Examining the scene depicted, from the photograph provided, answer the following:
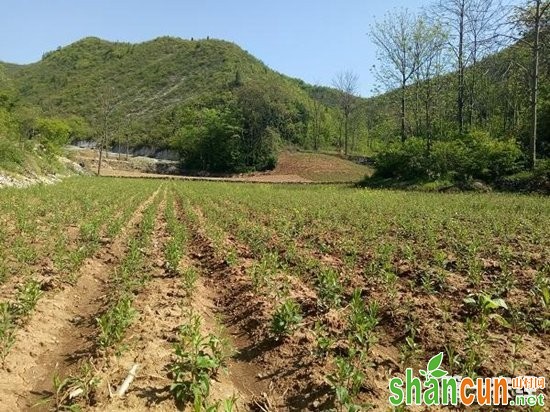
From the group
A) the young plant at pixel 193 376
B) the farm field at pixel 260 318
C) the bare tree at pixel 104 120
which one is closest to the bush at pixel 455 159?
the farm field at pixel 260 318

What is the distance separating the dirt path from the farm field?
0.08 ft

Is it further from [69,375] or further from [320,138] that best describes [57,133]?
[69,375]

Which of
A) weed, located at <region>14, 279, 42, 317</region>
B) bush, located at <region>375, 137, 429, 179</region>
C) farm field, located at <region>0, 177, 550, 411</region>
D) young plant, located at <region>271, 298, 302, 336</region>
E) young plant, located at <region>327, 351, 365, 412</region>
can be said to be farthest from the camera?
bush, located at <region>375, 137, 429, 179</region>

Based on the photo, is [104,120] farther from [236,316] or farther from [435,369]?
[435,369]

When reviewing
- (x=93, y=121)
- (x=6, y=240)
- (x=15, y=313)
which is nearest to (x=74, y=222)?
(x=6, y=240)

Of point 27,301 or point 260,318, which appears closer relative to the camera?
point 27,301

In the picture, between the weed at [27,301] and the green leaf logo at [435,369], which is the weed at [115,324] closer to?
the weed at [27,301]

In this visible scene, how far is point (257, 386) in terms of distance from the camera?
14.1 feet

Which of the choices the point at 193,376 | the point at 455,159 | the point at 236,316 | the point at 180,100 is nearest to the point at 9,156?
the point at 455,159

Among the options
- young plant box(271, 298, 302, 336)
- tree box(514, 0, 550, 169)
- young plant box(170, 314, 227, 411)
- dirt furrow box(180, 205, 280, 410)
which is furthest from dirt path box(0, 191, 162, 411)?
tree box(514, 0, 550, 169)

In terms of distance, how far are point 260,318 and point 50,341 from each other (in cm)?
244

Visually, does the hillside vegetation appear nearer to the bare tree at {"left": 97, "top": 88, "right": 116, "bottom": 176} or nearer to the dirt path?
the bare tree at {"left": 97, "top": 88, "right": 116, "bottom": 176}

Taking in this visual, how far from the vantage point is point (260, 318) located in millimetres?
5676

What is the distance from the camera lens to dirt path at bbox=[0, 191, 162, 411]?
3975 mm
